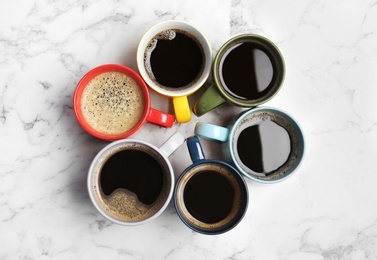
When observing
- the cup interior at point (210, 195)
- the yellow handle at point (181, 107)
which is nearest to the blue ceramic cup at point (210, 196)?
the cup interior at point (210, 195)

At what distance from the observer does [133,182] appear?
1.18 metres

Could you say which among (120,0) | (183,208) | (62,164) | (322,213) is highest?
(120,0)

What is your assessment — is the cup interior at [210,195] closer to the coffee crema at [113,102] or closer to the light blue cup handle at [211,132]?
the light blue cup handle at [211,132]

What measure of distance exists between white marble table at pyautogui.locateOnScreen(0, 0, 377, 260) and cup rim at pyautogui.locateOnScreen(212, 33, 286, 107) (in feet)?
0.28

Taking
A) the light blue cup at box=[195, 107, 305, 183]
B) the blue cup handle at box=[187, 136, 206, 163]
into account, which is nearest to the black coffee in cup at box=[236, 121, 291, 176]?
the light blue cup at box=[195, 107, 305, 183]

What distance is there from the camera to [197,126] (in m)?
1.16

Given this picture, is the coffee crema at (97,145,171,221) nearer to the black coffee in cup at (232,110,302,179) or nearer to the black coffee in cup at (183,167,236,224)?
the black coffee in cup at (183,167,236,224)

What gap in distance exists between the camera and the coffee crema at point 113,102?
1.18m

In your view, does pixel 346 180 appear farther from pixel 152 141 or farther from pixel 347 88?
pixel 152 141

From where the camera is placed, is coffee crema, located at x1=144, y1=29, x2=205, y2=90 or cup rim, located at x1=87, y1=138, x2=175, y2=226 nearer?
cup rim, located at x1=87, y1=138, x2=175, y2=226

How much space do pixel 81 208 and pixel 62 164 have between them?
0.41ft

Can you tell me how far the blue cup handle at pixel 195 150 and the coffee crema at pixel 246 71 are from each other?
16cm

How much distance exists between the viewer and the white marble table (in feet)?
3.98

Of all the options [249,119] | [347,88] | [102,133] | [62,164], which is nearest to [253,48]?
[249,119]
